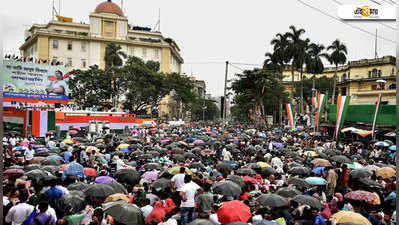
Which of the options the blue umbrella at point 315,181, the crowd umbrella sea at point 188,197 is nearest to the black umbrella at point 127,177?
the crowd umbrella sea at point 188,197

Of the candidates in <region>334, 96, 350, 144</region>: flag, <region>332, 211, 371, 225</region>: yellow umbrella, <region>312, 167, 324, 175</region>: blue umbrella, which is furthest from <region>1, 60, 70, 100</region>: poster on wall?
<region>332, 211, 371, 225</region>: yellow umbrella

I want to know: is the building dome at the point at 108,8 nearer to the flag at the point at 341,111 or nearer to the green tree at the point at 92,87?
the green tree at the point at 92,87

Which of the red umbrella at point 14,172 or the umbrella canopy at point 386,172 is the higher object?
the red umbrella at point 14,172

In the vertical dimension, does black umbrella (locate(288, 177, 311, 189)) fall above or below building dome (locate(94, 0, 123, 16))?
below

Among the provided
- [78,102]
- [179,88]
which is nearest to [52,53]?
[78,102]

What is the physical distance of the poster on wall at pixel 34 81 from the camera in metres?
31.4

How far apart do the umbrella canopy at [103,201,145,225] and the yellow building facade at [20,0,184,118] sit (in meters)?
72.3

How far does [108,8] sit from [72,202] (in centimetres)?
7887

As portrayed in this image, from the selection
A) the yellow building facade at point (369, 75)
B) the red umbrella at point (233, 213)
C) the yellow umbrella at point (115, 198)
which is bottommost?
the red umbrella at point (233, 213)

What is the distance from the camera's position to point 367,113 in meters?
29.3

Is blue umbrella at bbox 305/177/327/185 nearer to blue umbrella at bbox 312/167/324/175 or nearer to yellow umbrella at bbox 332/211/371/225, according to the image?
blue umbrella at bbox 312/167/324/175

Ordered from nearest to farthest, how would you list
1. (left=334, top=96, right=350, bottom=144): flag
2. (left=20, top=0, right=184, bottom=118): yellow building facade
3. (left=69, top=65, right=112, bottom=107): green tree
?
(left=334, top=96, right=350, bottom=144): flag < (left=69, top=65, right=112, bottom=107): green tree < (left=20, top=0, right=184, bottom=118): yellow building facade

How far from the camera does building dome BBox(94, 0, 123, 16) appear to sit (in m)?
80.0

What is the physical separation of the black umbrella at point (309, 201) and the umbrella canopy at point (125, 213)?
10.9 feet
